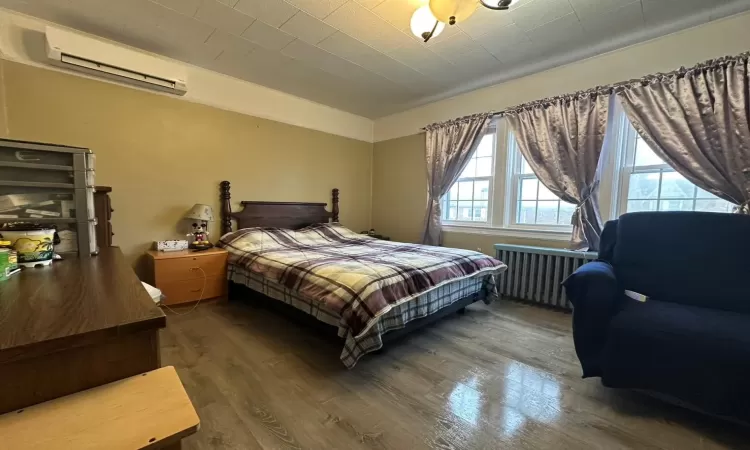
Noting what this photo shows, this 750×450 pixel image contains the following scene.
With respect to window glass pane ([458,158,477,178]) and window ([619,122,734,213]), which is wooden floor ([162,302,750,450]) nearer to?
window ([619,122,734,213])

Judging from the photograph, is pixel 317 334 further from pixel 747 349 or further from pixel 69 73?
pixel 69 73

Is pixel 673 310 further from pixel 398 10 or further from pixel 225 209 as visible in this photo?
pixel 225 209

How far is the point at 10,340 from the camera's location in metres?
0.53

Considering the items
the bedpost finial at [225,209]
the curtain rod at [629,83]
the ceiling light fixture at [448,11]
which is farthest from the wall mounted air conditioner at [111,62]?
the curtain rod at [629,83]

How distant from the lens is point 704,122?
2242 millimetres

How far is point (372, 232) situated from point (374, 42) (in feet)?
8.81

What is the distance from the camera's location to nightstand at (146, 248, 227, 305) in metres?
2.72

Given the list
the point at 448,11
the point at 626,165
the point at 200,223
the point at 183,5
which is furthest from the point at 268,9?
the point at 626,165

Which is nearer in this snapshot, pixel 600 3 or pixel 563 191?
pixel 600 3

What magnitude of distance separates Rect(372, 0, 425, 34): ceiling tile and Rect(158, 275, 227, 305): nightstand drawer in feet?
9.06

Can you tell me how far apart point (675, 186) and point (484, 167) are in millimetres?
1711

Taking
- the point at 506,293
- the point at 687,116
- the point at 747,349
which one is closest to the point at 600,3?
the point at 687,116

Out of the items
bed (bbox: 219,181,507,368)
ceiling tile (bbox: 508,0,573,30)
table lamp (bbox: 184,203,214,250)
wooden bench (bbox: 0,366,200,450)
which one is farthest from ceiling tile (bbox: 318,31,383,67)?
wooden bench (bbox: 0,366,200,450)

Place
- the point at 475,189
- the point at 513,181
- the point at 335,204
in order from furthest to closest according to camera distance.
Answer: the point at 335,204
the point at 475,189
the point at 513,181
